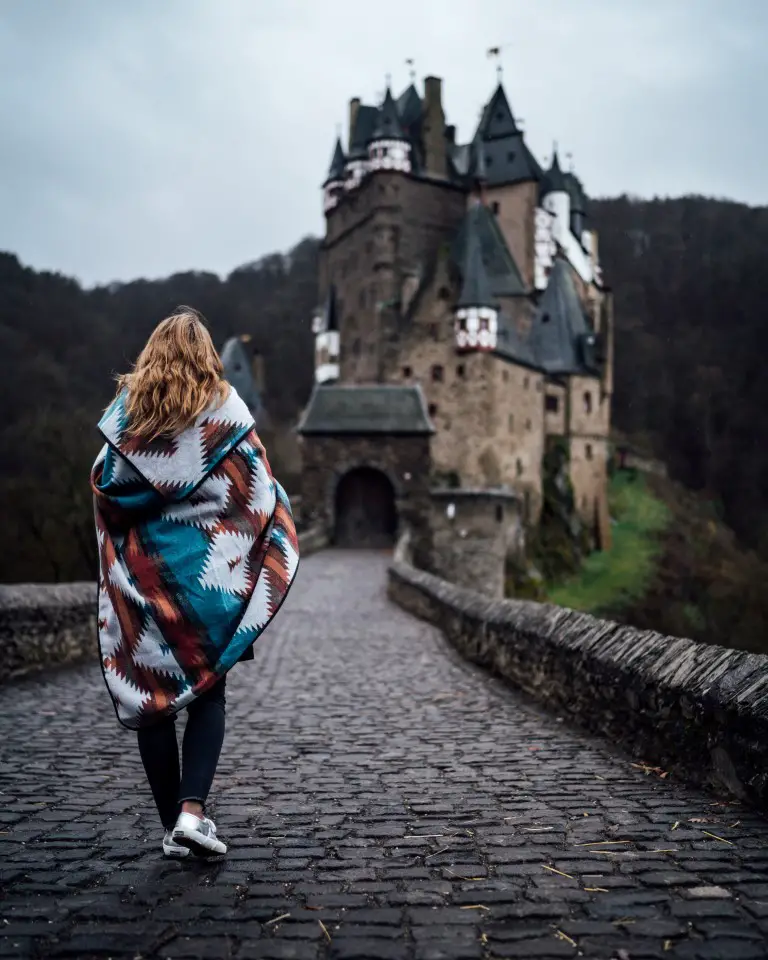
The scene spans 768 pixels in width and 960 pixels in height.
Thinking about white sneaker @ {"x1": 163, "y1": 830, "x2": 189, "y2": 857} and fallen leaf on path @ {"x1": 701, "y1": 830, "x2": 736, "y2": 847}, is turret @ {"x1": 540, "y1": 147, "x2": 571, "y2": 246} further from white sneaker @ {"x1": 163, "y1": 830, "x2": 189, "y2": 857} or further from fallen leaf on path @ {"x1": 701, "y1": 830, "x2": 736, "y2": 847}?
white sneaker @ {"x1": 163, "y1": 830, "x2": 189, "y2": 857}

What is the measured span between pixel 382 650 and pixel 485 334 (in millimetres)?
35170

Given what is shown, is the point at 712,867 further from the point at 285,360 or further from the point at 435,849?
the point at 285,360

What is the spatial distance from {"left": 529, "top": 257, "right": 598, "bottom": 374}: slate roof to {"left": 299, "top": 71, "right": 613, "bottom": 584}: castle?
2.9 inches

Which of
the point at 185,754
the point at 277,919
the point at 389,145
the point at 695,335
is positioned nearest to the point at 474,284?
the point at 389,145

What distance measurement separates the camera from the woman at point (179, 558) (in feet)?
11.0

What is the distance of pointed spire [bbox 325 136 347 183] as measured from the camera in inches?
2172

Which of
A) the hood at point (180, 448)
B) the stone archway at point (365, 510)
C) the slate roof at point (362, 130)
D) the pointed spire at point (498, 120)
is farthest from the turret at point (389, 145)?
the hood at point (180, 448)

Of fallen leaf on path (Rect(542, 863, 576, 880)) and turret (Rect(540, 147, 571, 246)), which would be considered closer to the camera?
fallen leaf on path (Rect(542, 863, 576, 880))

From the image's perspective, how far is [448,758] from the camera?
5246mm

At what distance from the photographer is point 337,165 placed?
5572 cm

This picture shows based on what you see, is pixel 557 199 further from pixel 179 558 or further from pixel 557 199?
pixel 179 558

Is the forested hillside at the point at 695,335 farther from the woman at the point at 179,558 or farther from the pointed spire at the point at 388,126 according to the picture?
the woman at the point at 179,558

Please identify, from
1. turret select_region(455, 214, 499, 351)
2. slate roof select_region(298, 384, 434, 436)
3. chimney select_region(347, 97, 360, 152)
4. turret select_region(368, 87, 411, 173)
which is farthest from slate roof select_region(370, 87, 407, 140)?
slate roof select_region(298, 384, 434, 436)

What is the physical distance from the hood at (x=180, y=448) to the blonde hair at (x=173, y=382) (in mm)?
31
